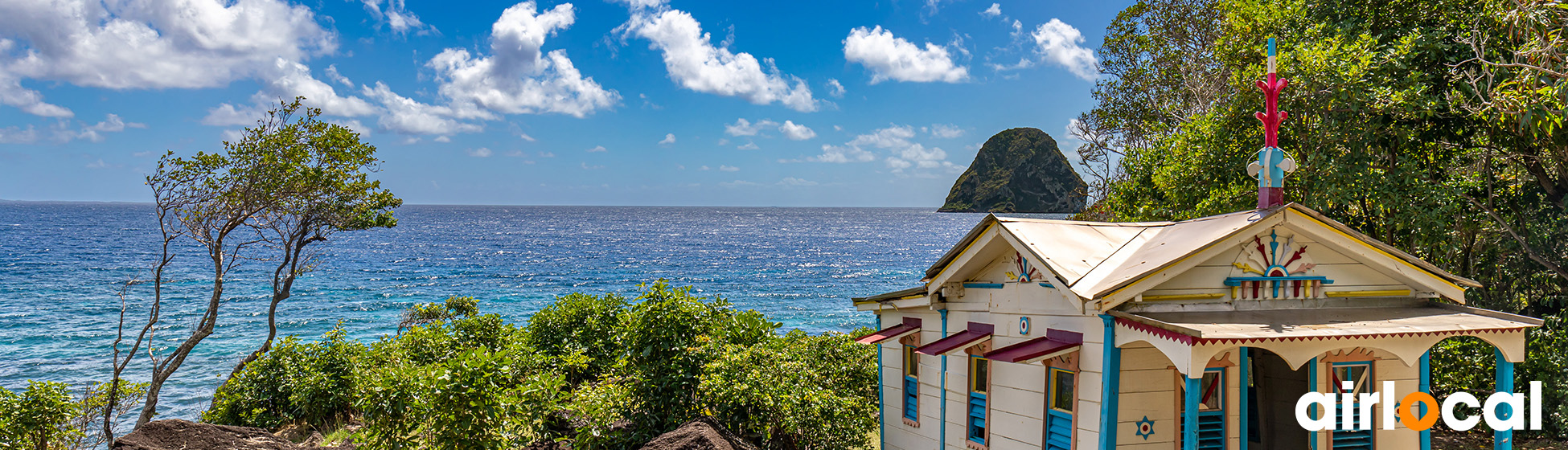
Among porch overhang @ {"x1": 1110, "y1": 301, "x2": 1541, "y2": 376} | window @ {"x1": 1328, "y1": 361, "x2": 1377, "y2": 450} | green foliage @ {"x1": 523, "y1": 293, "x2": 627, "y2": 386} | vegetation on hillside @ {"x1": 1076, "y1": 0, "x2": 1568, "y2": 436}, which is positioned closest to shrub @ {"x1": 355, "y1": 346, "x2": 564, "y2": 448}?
green foliage @ {"x1": 523, "y1": 293, "x2": 627, "y2": 386}

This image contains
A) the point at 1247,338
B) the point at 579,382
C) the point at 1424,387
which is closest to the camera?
the point at 1247,338

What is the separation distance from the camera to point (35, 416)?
12.6 meters

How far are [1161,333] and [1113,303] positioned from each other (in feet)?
2.61

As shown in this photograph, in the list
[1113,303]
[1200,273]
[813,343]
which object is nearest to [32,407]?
[813,343]

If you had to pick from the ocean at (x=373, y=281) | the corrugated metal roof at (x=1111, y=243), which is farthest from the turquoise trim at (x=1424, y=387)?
the ocean at (x=373, y=281)

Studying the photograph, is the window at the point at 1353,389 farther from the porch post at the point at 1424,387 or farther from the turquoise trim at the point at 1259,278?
the turquoise trim at the point at 1259,278

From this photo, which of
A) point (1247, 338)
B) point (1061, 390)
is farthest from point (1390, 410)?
point (1061, 390)

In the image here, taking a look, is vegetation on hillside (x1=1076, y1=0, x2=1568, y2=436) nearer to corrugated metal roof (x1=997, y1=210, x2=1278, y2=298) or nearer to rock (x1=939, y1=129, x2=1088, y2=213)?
corrugated metal roof (x1=997, y1=210, x2=1278, y2=298)

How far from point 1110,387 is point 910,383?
4893 millimetres

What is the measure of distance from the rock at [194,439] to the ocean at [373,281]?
13.8 feet

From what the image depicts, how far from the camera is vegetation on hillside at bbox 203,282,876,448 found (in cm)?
1161

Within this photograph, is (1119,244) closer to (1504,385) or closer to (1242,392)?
(1242,392)

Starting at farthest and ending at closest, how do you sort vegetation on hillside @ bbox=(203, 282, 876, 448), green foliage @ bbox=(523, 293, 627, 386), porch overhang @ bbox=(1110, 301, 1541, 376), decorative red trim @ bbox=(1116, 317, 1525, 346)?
green foliage @ bbox=(523, 293, 627, 386) < vegetation on hillside @ bbox=(203, 282, 876, 448) < porch overhang @ bbox=(1110, 301, 1541, 376) < decorative red trim @ bbox=(1116, 317, 1525, 346)

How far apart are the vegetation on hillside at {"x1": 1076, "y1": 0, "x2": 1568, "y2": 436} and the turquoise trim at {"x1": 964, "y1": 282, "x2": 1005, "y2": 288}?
8.05m
